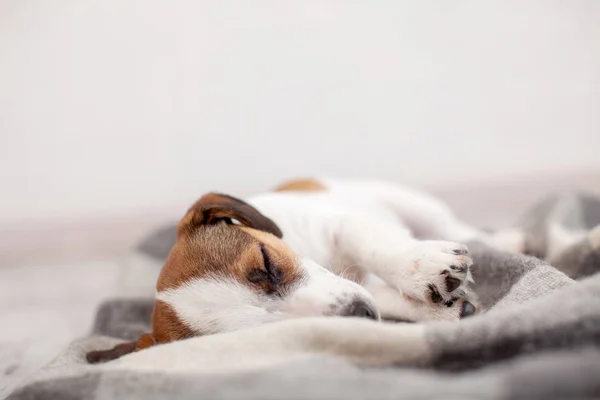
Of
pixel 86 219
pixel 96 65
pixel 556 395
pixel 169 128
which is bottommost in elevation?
pixel 86 219

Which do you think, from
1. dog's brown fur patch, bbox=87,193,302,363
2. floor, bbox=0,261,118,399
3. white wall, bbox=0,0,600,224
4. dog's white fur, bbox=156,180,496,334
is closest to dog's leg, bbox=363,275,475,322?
dog's white fur, bbox=156,180,496,334

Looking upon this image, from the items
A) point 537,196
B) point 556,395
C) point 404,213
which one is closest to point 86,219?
point 404,213

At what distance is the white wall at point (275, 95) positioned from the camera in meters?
2.94

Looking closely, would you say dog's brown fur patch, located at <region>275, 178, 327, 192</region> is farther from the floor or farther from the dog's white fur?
the floor

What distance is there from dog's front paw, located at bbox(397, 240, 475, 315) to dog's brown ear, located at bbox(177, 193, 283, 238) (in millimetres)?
465

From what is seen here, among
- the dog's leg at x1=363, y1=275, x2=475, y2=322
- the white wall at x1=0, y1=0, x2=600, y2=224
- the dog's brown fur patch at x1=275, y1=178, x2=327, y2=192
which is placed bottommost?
the dog's leg at x1=363, y1=275, x2=475, y2=322

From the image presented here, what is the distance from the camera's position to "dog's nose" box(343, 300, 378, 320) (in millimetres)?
1234

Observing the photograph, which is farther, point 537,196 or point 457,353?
point 537,196

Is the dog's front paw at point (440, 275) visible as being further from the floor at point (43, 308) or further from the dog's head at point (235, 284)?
the floor at point (43, 308)

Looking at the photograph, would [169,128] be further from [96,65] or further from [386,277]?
[386,277]

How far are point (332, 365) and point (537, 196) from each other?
2.68 metres

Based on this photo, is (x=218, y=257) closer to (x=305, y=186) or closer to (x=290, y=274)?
(x=290, y=274)

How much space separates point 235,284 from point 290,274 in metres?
0.15

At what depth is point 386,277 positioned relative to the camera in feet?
4.88
